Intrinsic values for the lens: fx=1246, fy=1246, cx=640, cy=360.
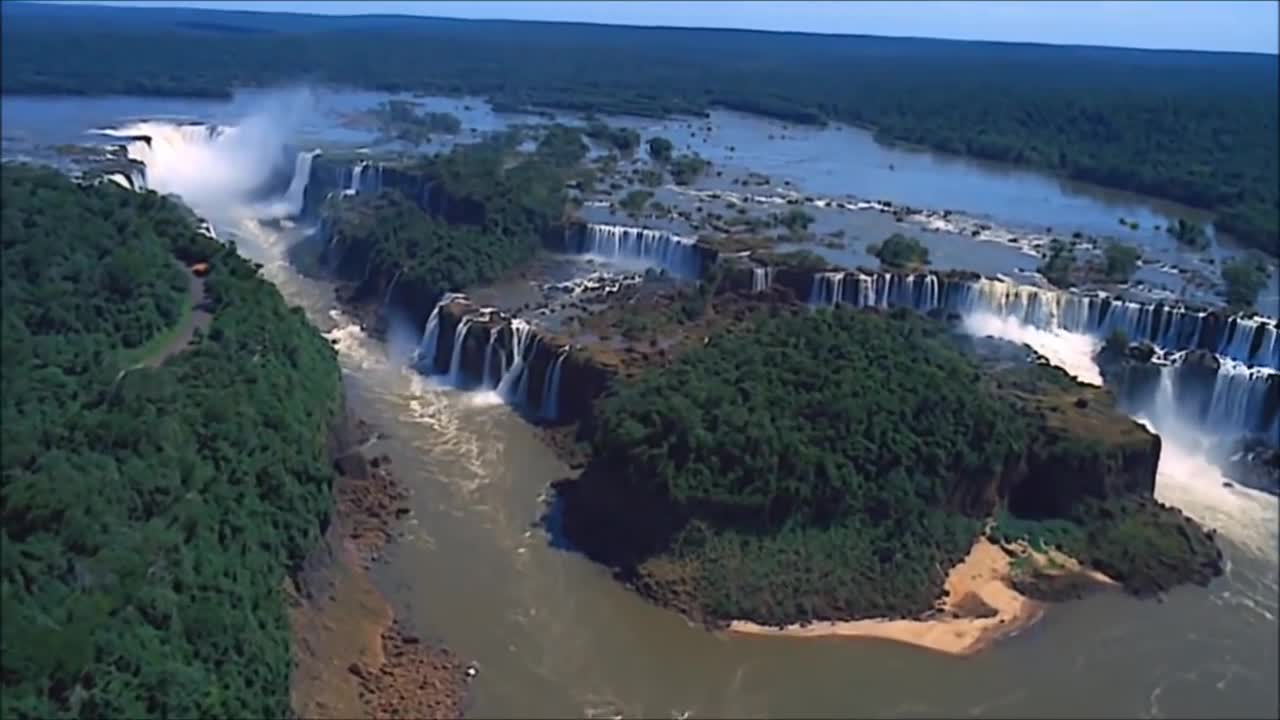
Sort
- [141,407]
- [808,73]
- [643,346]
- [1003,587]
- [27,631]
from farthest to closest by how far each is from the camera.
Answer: [808,73] → [643,346] → [1003,587] → [141,407] → [27,631]

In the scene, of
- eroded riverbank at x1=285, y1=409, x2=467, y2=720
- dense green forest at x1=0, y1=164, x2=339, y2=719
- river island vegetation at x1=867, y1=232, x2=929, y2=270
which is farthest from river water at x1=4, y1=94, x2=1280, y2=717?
river island vegetation at x1=867, y1=232, x2=929, y2=270

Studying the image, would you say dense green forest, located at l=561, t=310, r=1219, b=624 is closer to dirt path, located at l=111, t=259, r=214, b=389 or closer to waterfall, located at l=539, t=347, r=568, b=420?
waterfall, located at l=539, t=347, r=568, b=420

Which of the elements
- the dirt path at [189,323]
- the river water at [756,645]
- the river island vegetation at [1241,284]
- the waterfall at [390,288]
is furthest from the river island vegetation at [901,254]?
the dirt path at [189,323]

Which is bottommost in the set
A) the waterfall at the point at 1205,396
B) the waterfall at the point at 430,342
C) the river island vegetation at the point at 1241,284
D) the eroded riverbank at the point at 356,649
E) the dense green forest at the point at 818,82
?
the eroded riverbank at the point at 356,649

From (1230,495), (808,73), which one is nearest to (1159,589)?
(1230,495)

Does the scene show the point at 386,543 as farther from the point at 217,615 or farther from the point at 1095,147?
the point at 1095,147

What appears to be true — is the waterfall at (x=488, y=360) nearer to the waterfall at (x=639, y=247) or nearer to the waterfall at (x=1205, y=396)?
the waterfall at (x=639, y=247)

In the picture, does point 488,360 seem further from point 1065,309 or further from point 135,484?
point 1065,309
